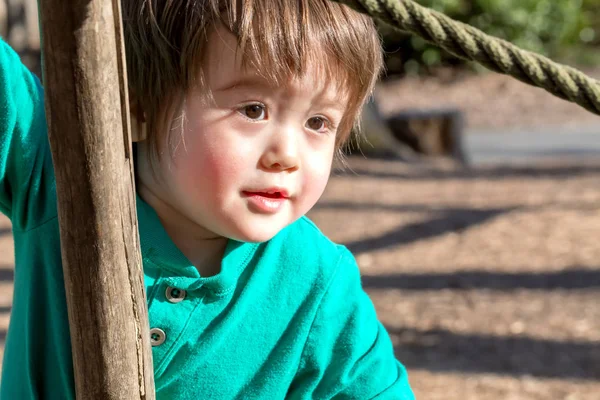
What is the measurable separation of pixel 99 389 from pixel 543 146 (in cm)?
836

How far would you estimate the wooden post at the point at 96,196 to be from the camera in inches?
47.3

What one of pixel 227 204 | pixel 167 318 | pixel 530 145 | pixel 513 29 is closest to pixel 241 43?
pixel 227 204

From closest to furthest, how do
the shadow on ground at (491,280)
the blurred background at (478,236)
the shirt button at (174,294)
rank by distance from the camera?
the shirt button at (174,294), the blurred background at (478,236), the shadow on ground at (491,280)

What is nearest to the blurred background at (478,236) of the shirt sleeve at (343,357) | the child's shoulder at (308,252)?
the child's shoulder at (308,252)

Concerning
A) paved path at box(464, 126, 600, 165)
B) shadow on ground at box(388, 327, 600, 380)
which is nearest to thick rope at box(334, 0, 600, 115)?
shadow on ground at box(388, 327, 600, 380)

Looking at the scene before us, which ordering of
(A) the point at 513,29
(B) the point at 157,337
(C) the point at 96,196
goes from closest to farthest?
1. (C) the point at 96,196
2. (B) the point at 157,337
3. (A) the point at 513,29

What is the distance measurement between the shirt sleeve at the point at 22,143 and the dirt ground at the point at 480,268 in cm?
248

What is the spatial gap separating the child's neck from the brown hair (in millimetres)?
118

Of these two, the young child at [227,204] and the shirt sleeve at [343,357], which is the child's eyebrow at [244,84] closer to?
the young child at [227,204]

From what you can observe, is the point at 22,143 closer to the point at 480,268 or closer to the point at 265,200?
the point at 265,200

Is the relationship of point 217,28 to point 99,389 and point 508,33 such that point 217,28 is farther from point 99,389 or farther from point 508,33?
point 508,33

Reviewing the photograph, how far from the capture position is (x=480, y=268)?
17.5ft

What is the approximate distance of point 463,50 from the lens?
1.55 metres

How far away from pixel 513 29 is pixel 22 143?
12.3m
